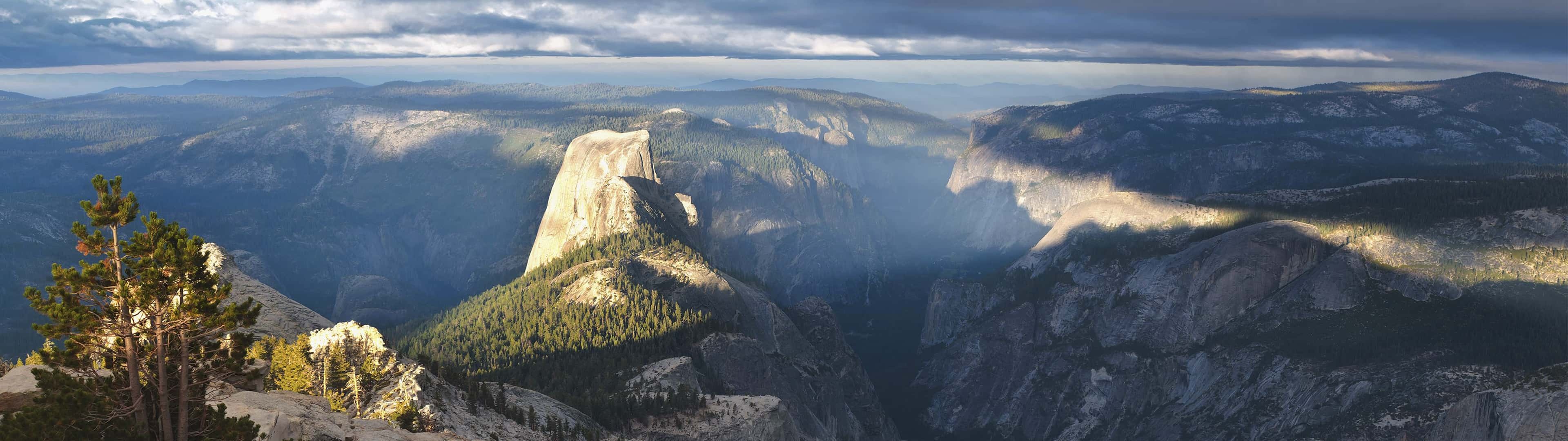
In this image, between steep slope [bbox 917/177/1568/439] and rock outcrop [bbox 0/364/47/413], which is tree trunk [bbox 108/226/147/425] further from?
steep slope [bbox 917/177/1568/439]

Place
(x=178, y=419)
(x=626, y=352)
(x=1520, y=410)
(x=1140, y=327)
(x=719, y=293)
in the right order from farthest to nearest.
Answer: (x=1140, y=327) → (x=719, y=293) → (x=626, y=352) → (x=1520, y=410) → (x=178, y=419)

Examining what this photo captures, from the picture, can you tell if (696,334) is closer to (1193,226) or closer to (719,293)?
(719,293)

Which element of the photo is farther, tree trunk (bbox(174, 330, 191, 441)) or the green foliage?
the green foliage

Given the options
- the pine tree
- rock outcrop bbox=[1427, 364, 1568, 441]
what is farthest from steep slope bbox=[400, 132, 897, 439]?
rock outcrop bbox=[1427, 364, 1568, 441]

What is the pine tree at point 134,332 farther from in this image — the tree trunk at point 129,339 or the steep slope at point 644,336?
the steep slope at point 644,336

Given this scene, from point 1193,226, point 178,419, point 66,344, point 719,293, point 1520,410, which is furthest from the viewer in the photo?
point 1193,226

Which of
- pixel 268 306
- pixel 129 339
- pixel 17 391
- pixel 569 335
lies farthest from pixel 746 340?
pixel 129 339

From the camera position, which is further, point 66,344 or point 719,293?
point 719,293

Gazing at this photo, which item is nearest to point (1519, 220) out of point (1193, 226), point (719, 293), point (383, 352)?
point (1193, 226)
